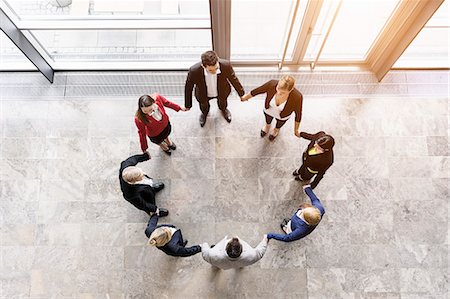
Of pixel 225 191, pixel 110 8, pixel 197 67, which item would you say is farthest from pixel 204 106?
pixel 110 8

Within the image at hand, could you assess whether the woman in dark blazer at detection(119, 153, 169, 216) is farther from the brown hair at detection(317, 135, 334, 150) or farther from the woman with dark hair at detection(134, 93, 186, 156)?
the brown hair at detection(317, 135, 334, 150)

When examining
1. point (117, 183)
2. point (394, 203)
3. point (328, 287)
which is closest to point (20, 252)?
point (117, 183)

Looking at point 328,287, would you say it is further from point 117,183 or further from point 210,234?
point 117,183

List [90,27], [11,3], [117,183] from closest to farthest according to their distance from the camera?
[11,3] < [90,27] < [117,183]

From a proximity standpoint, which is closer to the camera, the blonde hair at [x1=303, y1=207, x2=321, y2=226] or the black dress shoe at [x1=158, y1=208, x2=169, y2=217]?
the blonde hair at [x1=303, y1=207, x2=321, y2=226]

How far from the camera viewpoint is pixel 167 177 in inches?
235

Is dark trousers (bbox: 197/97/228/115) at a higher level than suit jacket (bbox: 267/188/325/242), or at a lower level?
higher

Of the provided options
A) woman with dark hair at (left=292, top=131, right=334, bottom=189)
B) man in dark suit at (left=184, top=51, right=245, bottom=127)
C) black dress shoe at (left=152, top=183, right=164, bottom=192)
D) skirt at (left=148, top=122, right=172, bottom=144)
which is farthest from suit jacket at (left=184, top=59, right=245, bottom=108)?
black dress shoe at (left=152, top=183, right=164, bottom=192)

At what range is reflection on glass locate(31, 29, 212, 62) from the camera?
586 cm

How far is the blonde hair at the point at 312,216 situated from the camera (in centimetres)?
459

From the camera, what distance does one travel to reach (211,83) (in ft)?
16.8

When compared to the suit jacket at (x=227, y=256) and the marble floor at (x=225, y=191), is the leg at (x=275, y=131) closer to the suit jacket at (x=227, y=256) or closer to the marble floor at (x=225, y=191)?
the marble floor at (x=225, y=191)

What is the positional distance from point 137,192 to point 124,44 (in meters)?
2.39

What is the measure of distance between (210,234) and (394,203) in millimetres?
2562
